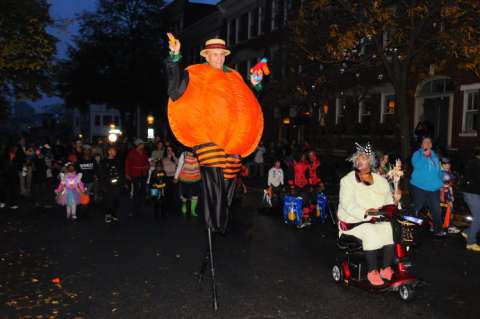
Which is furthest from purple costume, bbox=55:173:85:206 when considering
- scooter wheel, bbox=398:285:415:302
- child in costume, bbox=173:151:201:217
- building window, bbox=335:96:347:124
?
building window, bbox=335:96:347:124

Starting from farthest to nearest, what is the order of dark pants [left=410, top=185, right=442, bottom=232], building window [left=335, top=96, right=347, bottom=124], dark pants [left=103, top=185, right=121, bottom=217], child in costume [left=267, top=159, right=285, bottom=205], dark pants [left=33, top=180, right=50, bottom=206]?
building window [left=335, top=96, right=347, bottom=124], dark pants [left=33, top=180, right=50, bottom=206], child in costume [left=267, top=159, right=285, bottom=205], dark pants [left=103, top=185, right=121, bottom=217], dark pants [left=410, top=185, right=442, bottom=232]

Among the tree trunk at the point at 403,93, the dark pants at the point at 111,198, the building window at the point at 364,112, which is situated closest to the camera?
the dark pants at the point at 111,198

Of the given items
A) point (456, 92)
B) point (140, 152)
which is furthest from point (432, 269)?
point (456, 92)

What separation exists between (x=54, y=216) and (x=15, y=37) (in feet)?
23.0

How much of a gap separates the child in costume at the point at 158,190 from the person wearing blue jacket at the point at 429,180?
5.53 metres

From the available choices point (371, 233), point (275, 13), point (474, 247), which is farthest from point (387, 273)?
point (275, 13)

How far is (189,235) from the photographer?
9.32 m

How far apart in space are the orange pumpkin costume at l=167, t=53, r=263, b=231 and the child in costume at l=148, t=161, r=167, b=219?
6613 mm

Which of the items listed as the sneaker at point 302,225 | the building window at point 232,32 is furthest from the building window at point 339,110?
the sneaker at point 302,225

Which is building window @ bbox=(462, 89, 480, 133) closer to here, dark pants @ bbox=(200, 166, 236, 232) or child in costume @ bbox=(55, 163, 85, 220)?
child in costume @ bbox=(55, 163, 85, 220)

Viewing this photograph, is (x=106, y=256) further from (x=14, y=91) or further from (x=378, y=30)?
(x=14, y=91)

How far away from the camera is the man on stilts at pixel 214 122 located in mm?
4973

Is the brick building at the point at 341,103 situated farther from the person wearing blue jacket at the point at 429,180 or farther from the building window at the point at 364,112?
the person wearing blue jacket at the point at 429,180

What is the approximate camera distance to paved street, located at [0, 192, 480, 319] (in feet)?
17.1
